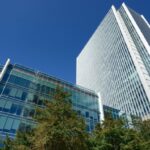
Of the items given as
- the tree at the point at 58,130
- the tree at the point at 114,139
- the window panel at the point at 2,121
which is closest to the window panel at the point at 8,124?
the window panel at the point at 2,121

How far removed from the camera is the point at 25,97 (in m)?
34.6

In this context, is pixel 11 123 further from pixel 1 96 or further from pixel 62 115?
pixel 62 115

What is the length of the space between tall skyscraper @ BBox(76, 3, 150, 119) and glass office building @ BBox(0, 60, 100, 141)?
1125 inches

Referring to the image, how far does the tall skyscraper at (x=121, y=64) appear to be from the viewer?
68.7 metres

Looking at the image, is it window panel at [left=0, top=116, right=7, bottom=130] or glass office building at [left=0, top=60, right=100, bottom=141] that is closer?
window panel at [left=0, top=116, right=7, bottom=130]

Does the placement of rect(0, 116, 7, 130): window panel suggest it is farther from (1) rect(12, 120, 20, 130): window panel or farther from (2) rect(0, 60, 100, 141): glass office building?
(1) rect(12, 120, 20, 130): window panel

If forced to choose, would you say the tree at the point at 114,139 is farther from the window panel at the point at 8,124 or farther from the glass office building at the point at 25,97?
the window panel at the point at 8,124

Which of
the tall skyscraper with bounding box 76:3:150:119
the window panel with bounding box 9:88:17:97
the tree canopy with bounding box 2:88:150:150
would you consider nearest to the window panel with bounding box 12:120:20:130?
the window panel with bounding box 9:88:17:97

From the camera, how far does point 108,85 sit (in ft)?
301

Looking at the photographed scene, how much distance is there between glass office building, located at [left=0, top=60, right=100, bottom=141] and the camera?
97.9 ft

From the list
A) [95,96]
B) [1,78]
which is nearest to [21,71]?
[1,78]

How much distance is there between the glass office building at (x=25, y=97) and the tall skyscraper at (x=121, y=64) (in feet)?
93.7

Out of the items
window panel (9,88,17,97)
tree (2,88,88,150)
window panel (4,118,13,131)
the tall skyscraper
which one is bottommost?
tree (2,88,88,150)

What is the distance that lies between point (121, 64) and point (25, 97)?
198ft
